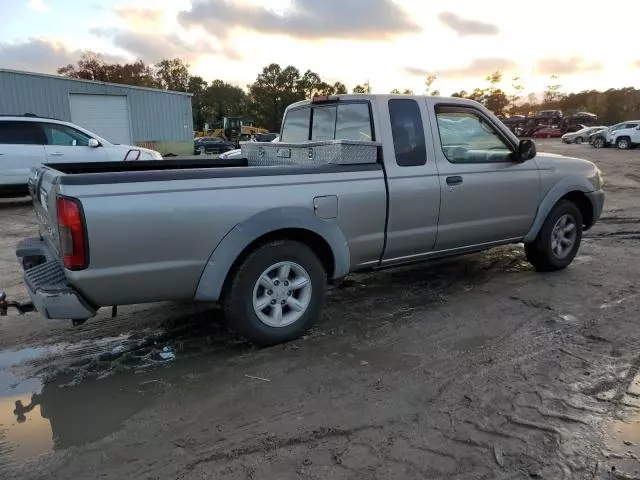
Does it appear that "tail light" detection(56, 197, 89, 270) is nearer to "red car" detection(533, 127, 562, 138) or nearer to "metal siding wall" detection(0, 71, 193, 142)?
"metal siding wall" detection(0, 71, 193, 142)

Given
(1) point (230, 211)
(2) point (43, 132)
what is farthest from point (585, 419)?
(2) point (43, 132)

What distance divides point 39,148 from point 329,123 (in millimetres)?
8707

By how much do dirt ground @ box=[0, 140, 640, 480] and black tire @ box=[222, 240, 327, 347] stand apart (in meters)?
0.14

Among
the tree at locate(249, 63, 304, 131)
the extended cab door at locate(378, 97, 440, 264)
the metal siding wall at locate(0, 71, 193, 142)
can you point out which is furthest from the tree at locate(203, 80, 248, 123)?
the extended cab door at locate(378, 97, 440, 264)

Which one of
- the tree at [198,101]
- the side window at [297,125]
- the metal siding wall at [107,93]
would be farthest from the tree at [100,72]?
the side window at [297,125]

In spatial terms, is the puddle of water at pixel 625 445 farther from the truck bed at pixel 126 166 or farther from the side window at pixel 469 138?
the truck bed at pixel 126 166

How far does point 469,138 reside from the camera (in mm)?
5109

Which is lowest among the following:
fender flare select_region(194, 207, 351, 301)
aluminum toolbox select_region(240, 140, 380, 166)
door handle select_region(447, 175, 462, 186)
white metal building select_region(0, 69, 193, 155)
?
fender flare select_region(194, 207, 351, 301)

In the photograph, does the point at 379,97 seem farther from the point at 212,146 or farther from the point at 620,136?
the point at 620,136

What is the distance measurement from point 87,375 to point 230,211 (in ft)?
4.99

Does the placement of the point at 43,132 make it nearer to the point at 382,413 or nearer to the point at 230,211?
the point at 230,211

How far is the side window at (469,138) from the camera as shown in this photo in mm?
4877

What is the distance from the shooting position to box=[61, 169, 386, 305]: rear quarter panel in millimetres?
3158

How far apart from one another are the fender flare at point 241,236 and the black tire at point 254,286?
0.38 feet
